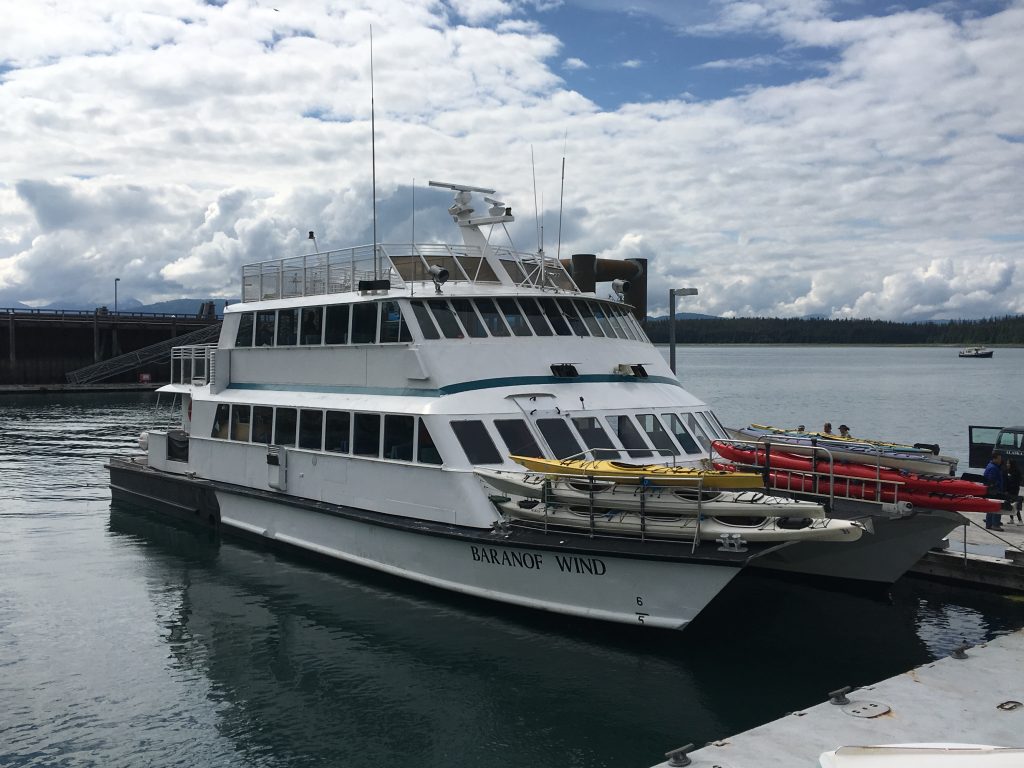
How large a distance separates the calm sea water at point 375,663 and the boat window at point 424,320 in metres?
4.03

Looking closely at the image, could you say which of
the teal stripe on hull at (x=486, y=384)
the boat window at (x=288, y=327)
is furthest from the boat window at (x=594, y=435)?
the boat window at (x=288, y=327)

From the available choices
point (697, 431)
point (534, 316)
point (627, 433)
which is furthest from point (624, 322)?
point (627, 433)

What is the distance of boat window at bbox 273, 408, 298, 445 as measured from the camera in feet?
52.6

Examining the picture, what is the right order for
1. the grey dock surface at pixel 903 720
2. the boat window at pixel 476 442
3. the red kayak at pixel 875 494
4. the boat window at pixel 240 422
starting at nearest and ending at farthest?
the grey dock surface at pixel 903 720, the red kayak at pixel 875 494, the boat window at pixel 476 442, the boat window at pixel 240 422

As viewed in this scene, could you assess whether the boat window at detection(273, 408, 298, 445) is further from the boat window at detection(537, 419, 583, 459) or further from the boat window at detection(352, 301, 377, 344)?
the boat window at detection(537, 419, 583, 459)

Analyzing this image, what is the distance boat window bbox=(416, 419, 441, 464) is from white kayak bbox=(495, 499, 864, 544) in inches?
51.5

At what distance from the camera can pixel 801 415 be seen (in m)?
58.2

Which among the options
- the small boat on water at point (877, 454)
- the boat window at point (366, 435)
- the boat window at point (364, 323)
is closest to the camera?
the small boat on water at point (877, 454)

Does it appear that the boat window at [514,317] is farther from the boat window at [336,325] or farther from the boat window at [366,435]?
the boat window at [336,325]

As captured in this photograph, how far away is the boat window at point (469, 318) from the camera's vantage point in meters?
14.3

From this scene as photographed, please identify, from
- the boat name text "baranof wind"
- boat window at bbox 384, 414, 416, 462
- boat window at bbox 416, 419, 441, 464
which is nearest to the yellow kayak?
the boat name text "baranof wind"

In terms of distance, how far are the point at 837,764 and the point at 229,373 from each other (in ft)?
49.1

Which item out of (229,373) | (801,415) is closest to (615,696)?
(229,373)

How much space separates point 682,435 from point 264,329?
8.50 metres
